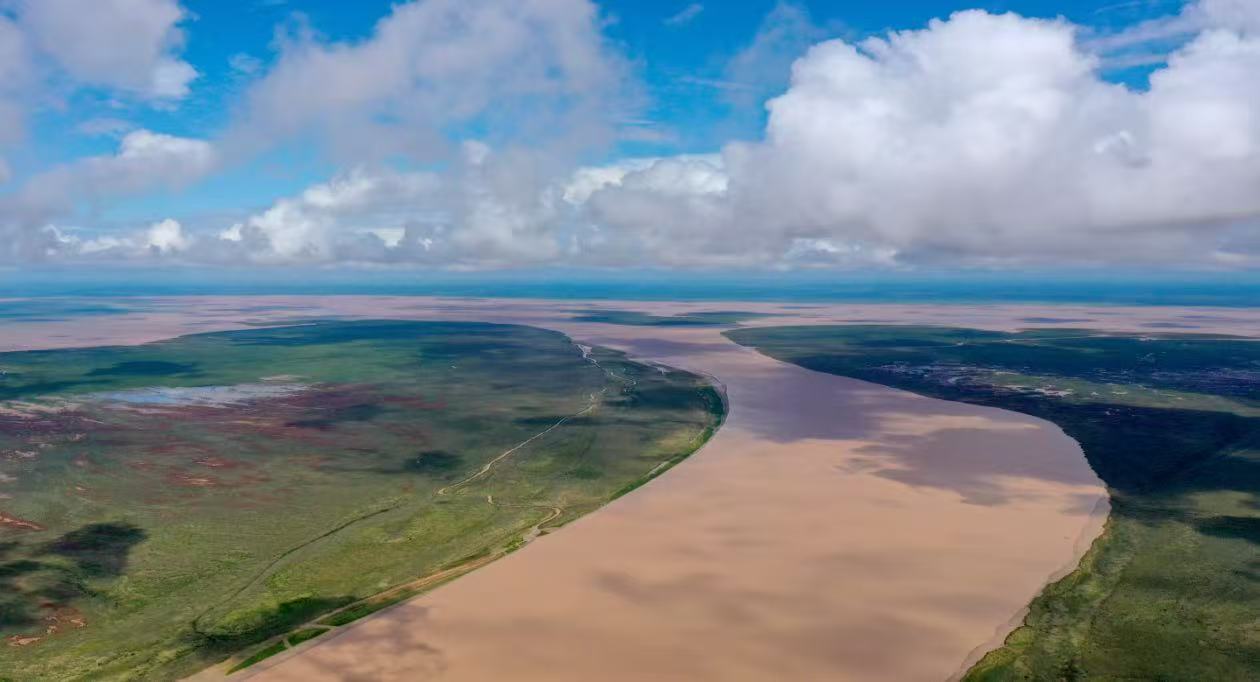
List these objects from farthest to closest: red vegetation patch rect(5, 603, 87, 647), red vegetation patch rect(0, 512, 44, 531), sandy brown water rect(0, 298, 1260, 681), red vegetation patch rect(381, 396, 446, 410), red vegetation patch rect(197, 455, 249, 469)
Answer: red vegetation patch rect(381, 396, 446, 410) → red vegetation patch rect(197, 455, 249, 469) → red vegetation patch rect(0, 512, 44, 531) → red vegetation patch rect(5, 603, 87, 647) → sandy brown water rect(0, 298, 1260, 681)

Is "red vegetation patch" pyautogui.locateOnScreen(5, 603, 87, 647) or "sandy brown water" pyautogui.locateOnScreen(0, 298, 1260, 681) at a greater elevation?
"sandy brown water" pyautogui.locateOnScreen(0, 298, 1260, 681)

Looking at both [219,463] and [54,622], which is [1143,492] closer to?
[54,622]

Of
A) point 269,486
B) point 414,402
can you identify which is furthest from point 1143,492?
point 414,402

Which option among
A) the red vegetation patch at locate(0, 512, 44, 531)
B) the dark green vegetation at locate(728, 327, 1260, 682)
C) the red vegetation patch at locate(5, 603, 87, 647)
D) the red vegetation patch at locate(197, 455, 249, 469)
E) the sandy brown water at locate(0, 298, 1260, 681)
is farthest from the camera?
the red vegetation patch at locate(197, 455, 249, 469)

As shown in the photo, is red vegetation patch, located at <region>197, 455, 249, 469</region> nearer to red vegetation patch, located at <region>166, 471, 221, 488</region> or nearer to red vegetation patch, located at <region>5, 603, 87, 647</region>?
red vegetation patch, located at <region>166, 471, 221, 488</region>

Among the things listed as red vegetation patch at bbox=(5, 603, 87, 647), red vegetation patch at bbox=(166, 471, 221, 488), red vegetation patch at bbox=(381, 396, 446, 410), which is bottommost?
red vegetation patch at bbox=(5, 603, 87, 647)

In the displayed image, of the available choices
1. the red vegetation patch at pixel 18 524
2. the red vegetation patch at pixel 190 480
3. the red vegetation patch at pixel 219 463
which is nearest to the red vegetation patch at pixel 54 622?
the red vegetation patch at pixel 18 524

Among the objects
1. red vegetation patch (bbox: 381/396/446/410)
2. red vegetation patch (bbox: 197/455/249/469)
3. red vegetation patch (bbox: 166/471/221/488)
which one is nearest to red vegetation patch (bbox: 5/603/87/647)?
red vegetation patch (bbox: 166/471/221/488)

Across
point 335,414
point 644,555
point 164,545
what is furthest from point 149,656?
point 335,414

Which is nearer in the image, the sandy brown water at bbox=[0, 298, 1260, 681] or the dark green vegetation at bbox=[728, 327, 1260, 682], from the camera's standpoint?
the sandy brown water at bbox=[0, 298, 1260, 681]
